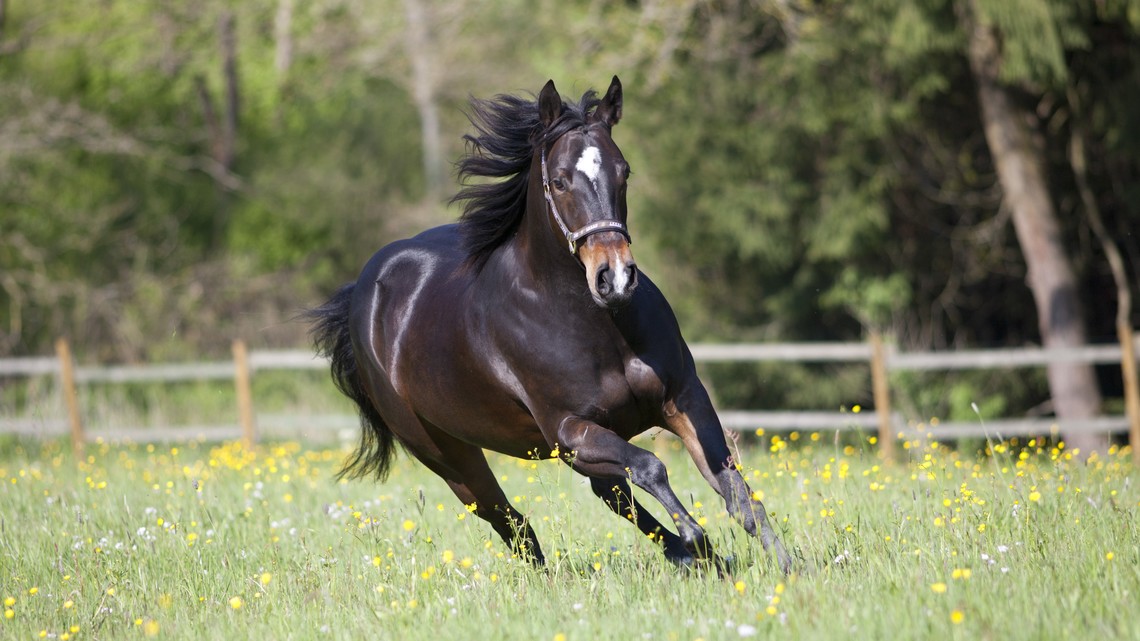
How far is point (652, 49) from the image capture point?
16.4 metres

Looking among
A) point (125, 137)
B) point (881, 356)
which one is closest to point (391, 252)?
point (881, 356)

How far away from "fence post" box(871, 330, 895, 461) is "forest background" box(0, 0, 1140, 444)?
3.75m

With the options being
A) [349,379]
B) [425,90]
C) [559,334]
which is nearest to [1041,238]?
[349,379]

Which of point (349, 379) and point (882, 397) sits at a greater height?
point (349, 379)

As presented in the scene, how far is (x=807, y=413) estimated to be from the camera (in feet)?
43.6

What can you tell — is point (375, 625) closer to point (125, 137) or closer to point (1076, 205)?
point (1076, 205)

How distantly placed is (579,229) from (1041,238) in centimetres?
1141

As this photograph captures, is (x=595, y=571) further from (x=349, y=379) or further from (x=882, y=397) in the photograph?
(x=882, y=397)

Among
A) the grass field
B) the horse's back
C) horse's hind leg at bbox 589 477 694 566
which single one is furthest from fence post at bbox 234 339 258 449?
horse's hind leg at bbox 589 477 694 566

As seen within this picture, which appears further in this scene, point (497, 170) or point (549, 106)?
point (497, 170)

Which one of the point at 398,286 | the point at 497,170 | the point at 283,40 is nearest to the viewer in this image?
the point at 497,170

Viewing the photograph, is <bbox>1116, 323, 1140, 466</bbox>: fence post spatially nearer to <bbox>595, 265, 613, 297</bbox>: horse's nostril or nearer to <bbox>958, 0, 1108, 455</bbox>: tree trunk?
<bbox>958, 0, 1108, 455</bbox>: tree trunk

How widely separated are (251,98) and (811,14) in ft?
45.7

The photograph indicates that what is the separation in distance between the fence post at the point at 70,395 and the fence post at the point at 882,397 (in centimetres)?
882
